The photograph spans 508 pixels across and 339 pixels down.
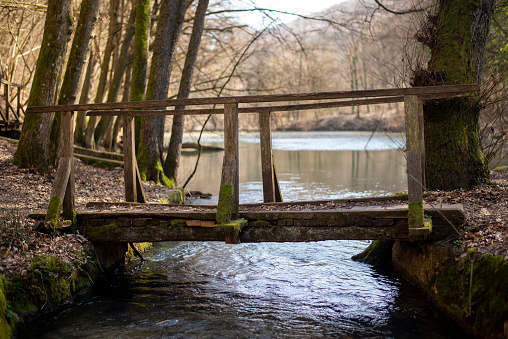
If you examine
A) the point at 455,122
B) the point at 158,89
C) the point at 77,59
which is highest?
the point at 77,59

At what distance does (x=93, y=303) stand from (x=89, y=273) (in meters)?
0.53

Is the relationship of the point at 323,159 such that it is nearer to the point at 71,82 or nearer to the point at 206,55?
the point at 206,55

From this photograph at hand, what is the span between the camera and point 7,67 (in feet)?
75.7

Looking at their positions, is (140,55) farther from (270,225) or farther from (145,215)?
(270,225)

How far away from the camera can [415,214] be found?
235 inches

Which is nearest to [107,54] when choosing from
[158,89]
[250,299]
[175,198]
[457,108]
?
[158,89]

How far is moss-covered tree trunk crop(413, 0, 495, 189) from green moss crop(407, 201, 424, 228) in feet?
9.48

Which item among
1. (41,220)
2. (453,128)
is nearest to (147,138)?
(41,220)

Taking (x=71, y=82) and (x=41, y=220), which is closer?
(x=41, y=220)

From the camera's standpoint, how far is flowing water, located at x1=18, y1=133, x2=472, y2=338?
541 cm

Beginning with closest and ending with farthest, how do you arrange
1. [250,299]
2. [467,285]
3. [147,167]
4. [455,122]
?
[467,285], [250,299], [455,122], [147,167]

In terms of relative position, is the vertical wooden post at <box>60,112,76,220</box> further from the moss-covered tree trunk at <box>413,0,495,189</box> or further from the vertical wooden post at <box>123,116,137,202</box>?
the moss-covered tree trunk at <box>413,0,495,189</box>

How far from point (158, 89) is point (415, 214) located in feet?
30.3

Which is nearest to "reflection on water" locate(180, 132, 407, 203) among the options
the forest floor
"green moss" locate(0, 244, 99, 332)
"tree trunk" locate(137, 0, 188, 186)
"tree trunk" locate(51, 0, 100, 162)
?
"tree trunk" locate(137, 0, 188, 186)
